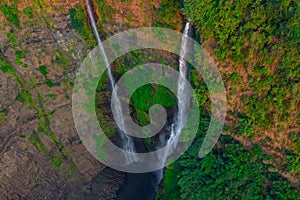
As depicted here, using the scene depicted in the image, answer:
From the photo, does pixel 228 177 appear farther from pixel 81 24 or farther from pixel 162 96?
pixel 81 24

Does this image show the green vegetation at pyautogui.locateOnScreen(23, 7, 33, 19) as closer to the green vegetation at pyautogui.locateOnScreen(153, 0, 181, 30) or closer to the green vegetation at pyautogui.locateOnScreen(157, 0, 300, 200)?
the green vegetation at pyautogui.locateOnScreen(153, 0, 181, 30)

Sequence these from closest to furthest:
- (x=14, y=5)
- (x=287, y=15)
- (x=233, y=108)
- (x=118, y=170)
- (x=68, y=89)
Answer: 1. (x=287, y=15)
2. (x=233, y=108)
3. (x=14, y=5)
4. (x=68, y=89)
5. (x=118, y=170)

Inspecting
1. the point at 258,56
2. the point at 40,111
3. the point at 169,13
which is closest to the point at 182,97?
the point at 169,13

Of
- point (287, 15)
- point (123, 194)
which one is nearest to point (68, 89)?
point (123, 194)

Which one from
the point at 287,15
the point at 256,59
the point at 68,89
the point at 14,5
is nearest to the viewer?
the point at 287,15

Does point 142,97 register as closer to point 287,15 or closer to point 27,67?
point 27,67

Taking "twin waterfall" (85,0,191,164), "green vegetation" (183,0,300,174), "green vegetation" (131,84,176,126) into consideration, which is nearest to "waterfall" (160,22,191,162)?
"twin waterfall" (85,0,191,164)

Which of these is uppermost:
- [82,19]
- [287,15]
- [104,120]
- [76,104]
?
[82,19]

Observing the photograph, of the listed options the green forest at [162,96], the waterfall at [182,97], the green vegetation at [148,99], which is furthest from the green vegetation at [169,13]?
the green vegetation at [148,99]
